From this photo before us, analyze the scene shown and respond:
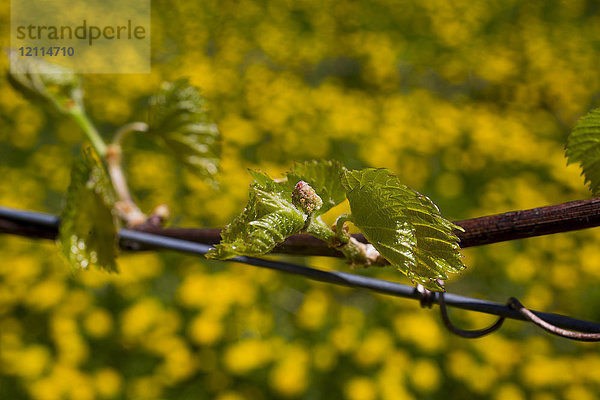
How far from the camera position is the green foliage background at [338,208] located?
1.25 metres

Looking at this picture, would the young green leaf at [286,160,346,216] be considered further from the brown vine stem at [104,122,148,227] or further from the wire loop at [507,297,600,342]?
the brown vine stem at [104,122,148,227]

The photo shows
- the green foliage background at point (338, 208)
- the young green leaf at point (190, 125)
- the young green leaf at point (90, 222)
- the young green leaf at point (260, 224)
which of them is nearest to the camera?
the young green leaf at point (260, 224)

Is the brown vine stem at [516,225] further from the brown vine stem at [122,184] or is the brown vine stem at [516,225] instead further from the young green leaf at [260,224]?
the brown vine stem at [122,184]

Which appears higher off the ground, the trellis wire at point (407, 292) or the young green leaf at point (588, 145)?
the young green leaf at point (588, 145)

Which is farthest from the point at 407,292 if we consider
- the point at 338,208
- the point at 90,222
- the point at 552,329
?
the point at 338,208

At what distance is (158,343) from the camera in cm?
128

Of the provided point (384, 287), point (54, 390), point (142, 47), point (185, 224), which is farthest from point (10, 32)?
point (384, 287)

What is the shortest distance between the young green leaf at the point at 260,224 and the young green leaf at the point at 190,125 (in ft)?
0.92

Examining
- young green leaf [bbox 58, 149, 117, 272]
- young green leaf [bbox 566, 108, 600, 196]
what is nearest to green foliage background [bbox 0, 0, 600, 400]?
young green leaf [bbox 58, 149, 117, 272]

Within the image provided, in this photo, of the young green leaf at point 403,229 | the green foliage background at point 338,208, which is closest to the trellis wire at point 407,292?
the young green leaf at point 403,229

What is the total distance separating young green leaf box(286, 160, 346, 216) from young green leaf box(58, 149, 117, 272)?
0.22 meters

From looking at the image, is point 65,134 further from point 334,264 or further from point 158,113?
point 158,113

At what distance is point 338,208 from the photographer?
1576 mm

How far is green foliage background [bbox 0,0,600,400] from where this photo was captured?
1250mm
